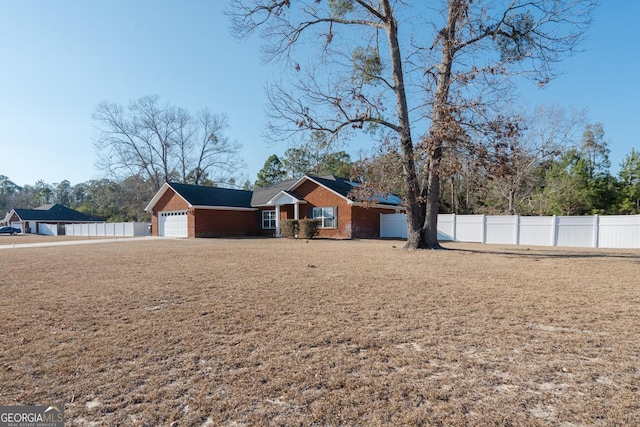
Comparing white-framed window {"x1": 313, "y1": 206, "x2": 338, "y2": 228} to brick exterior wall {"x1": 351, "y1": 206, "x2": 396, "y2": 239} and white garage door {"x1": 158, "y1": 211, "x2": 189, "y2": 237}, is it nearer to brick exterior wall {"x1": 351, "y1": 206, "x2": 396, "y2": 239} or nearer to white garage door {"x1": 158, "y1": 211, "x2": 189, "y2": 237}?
brick exterior wall {"x1": 351, "y1": 206, "x2": 396, "y2": 239}

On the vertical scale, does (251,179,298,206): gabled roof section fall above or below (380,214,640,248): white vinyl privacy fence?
above

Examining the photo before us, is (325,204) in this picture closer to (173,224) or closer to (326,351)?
(173,224)

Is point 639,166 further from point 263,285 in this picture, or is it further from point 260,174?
point 260,174

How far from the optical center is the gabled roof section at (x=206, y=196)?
25.8m

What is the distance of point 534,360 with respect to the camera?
3.40m

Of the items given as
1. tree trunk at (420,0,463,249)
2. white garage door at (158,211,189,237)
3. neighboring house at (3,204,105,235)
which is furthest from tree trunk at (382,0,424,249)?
neighboring house at (3,204,105,235)

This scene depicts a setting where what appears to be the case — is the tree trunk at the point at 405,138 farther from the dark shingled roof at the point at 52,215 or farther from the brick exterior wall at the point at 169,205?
the dark shingled roof at the point at 52,215

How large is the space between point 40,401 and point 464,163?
12109mm

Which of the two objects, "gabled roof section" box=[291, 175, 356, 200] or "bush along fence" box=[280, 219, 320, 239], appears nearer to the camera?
"bush along fence" box=[280, 219, 320, 239]

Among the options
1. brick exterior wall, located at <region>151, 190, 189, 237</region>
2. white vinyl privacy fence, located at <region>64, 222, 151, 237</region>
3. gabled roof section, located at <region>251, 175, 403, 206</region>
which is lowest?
white vinyl privacy fence, located at <region>64, 222, 151, 237</region>

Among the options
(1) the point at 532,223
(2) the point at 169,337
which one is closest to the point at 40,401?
(2) the point at 169,337

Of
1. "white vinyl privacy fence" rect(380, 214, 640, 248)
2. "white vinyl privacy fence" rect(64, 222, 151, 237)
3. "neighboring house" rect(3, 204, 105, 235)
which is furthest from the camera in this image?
"neighboring house" rect(3, 204, 105, 235)

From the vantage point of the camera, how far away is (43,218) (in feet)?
168

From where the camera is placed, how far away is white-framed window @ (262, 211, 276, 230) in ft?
90.3
